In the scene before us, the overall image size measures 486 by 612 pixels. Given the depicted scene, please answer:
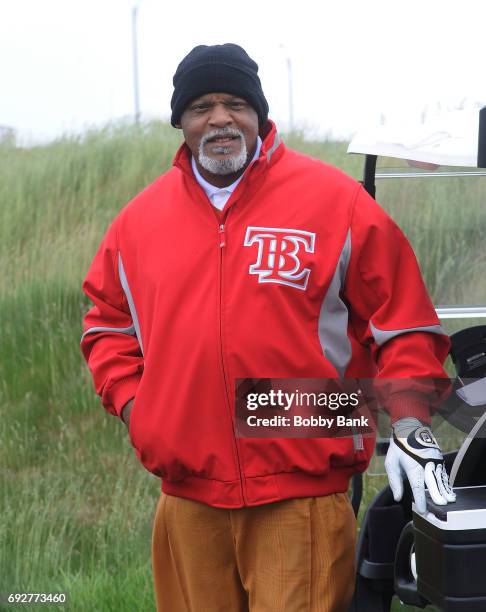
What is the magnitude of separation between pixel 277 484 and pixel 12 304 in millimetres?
4894

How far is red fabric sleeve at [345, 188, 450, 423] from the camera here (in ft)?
9.53

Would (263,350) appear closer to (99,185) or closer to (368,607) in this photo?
(368,607)

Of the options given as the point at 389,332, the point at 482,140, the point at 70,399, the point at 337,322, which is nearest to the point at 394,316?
the point at 389,332

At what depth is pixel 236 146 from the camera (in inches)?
122

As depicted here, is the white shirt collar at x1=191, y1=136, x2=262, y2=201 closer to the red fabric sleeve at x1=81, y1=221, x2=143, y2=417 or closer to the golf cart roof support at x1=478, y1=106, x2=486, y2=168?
the red fabric sleeve at x1=81, y1=221, x2=143, y2=417

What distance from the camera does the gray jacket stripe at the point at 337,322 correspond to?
2984 millimetres

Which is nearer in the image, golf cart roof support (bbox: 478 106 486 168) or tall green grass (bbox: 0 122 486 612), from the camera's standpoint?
golf cart roof support (bbox: 478 106 486 168)

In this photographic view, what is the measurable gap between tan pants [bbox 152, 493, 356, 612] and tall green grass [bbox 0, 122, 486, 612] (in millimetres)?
994

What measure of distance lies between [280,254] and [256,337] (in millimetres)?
218

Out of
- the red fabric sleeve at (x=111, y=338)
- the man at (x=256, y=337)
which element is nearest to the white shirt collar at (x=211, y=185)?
the man at (x=256, y=337)

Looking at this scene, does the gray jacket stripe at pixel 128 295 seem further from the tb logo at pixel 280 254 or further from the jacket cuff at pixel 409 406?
the jacket cuff at pixel 409 406

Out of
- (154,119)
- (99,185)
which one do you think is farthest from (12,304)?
(154,119)

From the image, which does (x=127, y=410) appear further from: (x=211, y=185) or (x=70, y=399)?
(x=70, y=399)

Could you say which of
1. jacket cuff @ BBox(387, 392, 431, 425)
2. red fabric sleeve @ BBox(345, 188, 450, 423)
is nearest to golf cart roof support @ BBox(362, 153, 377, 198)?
red fabric sleeve @ BBox(345, 188, 450, 423)
